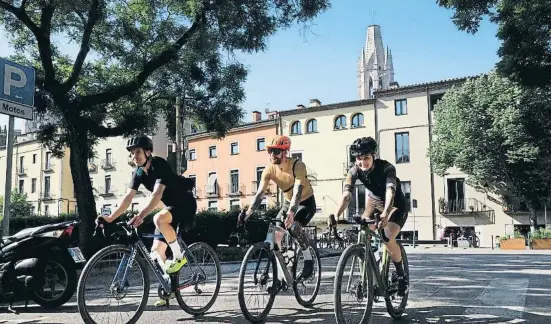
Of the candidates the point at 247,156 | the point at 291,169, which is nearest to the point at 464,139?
the point at 247,156

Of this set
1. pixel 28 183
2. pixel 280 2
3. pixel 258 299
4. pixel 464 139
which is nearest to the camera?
pixel 258 299

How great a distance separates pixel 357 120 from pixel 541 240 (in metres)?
20.0

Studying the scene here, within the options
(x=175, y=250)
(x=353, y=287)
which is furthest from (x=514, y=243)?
(x=175, y=250)

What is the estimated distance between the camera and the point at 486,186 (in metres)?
38.5

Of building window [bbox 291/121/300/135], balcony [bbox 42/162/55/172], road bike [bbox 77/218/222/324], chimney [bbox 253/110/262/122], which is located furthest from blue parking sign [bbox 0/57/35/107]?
balcony [bbox 42/162/55/172]

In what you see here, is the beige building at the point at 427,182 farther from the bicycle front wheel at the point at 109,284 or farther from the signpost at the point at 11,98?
the bicycle front wheel at the point at 109,284

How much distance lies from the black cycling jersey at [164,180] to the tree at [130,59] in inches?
265

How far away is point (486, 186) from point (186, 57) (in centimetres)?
3023

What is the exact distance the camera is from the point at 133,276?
525 centimetres

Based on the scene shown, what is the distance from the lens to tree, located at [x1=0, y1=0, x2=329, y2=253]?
481 inches

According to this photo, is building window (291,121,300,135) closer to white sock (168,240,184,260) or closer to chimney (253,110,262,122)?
chimney (253,110,262,122)

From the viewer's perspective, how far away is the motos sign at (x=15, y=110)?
289 inches

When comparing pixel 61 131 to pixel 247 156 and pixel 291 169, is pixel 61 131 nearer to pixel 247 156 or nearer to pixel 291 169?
pixel 291 169

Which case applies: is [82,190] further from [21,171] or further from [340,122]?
[21,171]
